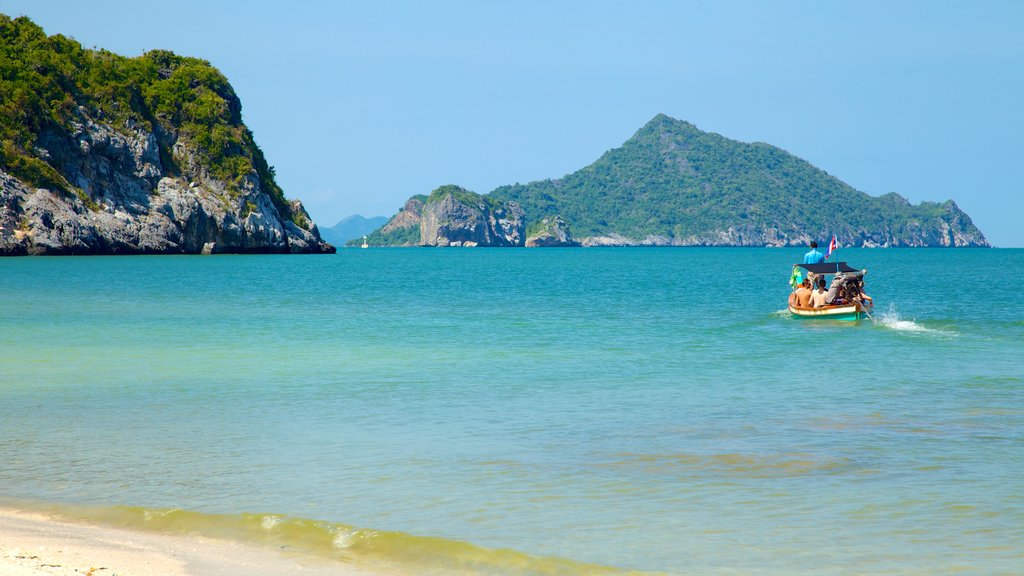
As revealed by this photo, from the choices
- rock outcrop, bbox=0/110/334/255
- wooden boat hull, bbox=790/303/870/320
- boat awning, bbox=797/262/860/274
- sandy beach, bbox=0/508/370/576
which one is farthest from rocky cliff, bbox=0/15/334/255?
sandy beach, bbox=0/508/370/576

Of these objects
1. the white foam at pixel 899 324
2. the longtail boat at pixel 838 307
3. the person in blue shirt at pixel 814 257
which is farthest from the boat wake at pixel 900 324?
the person in blue shirt at pixel 814 257

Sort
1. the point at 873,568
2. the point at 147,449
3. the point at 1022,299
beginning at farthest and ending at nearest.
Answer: the point at 1022,299
the point at 147,449
the point at 873,568

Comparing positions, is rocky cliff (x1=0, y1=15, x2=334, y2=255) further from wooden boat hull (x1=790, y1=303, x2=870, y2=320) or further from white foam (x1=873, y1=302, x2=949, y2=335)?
white foam (x1=873, y1=302, x2=949, y2=335)

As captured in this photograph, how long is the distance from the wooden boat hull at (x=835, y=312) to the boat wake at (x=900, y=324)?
719 mm

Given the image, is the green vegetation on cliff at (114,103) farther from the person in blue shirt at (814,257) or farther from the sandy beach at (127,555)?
the sandy beach at (127,555)

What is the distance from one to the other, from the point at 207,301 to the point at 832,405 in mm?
31010

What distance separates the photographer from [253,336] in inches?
1080

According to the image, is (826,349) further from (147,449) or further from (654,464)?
(147,449)

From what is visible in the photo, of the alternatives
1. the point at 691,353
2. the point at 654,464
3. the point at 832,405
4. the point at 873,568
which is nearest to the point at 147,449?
the point at 654,464

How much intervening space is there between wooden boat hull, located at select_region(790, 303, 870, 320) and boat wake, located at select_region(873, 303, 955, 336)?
72cm

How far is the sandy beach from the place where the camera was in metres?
7.70

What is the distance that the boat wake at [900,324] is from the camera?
99.0ft

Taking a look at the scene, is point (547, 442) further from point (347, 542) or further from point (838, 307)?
point (838, 307)

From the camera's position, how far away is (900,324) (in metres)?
A: 32.4
